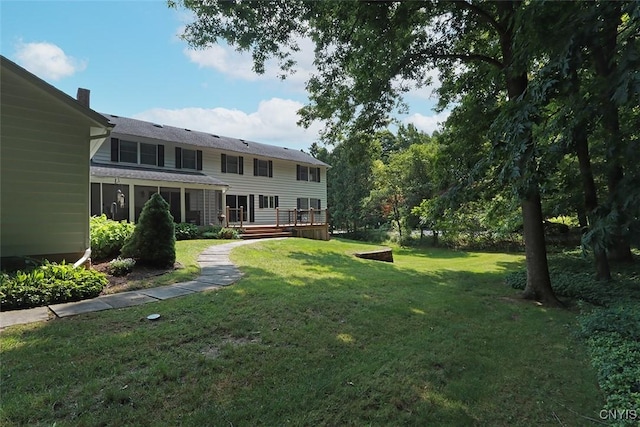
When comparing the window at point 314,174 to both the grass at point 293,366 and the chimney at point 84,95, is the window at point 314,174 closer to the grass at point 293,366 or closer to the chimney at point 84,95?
the chimney at point 84,95

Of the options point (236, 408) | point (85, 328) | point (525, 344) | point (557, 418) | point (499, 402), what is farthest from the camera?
point (525, 344)

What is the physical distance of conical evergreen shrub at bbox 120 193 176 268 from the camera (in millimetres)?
7352

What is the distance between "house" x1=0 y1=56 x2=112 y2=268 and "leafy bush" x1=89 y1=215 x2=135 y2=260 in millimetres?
1123

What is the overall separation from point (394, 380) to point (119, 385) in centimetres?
239

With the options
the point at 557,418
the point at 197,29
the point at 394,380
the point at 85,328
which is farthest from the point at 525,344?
the point at 197,29

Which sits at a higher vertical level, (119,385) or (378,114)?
(378,114)

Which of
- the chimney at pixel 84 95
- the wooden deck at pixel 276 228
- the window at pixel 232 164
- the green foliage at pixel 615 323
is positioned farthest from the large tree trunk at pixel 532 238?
the window at pixel 232 164

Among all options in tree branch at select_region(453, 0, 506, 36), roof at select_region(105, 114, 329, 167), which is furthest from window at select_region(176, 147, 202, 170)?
tree branch at select_region(453, 0, 506, 36)

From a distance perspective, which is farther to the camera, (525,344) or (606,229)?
(525,344)

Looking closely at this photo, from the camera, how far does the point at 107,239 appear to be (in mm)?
8195

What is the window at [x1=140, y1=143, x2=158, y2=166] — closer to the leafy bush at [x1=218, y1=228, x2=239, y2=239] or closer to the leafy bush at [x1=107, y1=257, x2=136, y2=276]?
the leafy bush at [x1=218, y1=228, x2=239, y2=239]

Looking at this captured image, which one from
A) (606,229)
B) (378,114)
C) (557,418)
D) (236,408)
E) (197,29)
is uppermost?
(197,29)

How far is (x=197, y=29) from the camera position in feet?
23.0

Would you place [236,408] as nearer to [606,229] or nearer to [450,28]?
[606,229]
